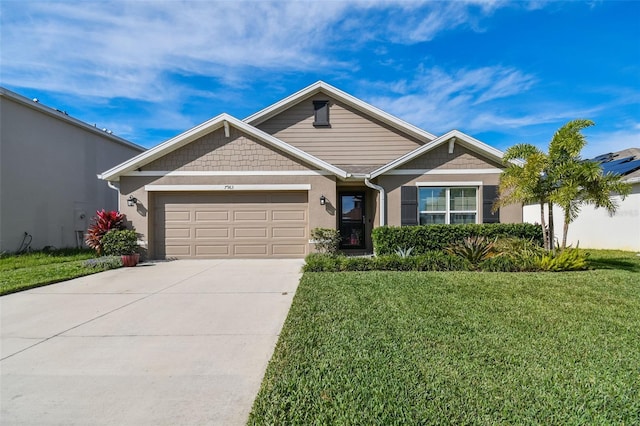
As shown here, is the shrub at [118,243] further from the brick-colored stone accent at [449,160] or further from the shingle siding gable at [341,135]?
the brick-colored stone accent at [449,160]

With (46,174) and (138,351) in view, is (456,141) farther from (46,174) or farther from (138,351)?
(46,174)

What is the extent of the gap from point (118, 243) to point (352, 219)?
26.1 ft

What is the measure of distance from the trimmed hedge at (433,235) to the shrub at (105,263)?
25.3 ft

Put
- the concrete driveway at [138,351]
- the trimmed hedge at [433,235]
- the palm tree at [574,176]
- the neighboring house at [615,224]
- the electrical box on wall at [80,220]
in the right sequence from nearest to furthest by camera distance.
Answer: the concrete driveway at [138,351]
the palm tree at [574,176]
the trimmed hedge at [433,235]
the neighboring house at [615,224]
the electrical box on wall at [80,220]

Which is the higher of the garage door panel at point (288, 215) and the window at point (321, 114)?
the window at point (321, 114)

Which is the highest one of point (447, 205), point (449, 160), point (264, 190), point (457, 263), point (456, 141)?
point (456, 141)

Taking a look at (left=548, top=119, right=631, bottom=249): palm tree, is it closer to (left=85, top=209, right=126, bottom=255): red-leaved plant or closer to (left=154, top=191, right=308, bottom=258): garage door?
(left=154, top=191, right=308, bottom=258): garage door

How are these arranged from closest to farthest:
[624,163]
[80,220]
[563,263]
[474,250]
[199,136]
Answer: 1. [563,263]
2. [474,250]
3. [199,136]
4. [624,163]
5. [80,220]

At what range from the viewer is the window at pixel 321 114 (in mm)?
13008

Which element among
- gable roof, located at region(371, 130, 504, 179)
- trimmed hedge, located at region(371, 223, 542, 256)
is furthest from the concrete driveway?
gable roof, located at region(371, 130, 504, 179)

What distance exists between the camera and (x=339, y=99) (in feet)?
42.8

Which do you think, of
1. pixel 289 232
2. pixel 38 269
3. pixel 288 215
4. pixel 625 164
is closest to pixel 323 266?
pixel 289 232

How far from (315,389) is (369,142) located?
11.5 meters

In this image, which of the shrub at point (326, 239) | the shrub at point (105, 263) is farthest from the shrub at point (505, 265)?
the shrub at point (105, 263)
